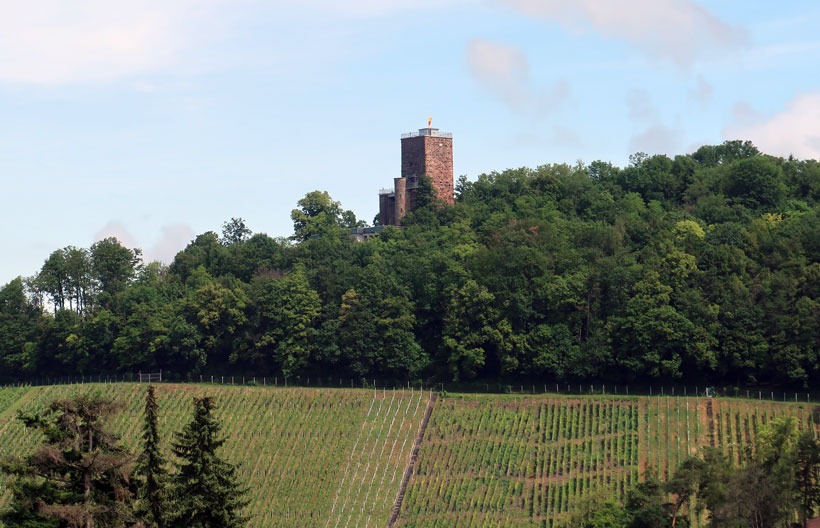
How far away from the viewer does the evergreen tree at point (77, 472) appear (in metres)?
38.2

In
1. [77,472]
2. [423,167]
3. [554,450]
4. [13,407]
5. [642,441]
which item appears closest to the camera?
[77,472]

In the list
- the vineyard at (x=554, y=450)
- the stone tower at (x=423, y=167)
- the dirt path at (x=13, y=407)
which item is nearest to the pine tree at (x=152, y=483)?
the vineyard at (x=554, y=450)

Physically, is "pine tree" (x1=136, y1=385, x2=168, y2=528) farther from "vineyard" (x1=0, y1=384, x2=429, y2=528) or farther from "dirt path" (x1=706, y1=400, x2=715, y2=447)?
"dirt path" (x1=706, y1=400, x2=715, y2=447)

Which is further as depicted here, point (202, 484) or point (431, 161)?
A: point (431, 161)

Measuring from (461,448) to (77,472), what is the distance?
27.7 meters

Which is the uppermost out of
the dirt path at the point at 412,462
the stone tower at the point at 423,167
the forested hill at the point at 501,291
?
the stone tower at the point at 423,167

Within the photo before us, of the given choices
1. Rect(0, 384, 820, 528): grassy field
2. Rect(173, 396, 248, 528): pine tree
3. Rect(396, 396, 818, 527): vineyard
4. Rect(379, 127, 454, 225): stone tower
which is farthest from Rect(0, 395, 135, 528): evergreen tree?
Rect(379, 127, 454, 225): stone tower

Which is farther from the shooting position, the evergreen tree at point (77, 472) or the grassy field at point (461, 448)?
the grassy field at point (461, 448)

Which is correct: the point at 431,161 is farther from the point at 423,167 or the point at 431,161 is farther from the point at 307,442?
the point at 307,442

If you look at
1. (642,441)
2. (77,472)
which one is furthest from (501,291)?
(77,472)

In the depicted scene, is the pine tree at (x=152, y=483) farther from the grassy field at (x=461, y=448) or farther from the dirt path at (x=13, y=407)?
the dirt path at (x=13, y=407)

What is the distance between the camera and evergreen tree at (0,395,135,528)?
125 ft

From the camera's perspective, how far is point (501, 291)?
2881 inches

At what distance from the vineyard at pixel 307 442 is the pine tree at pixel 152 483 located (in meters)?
20.4
